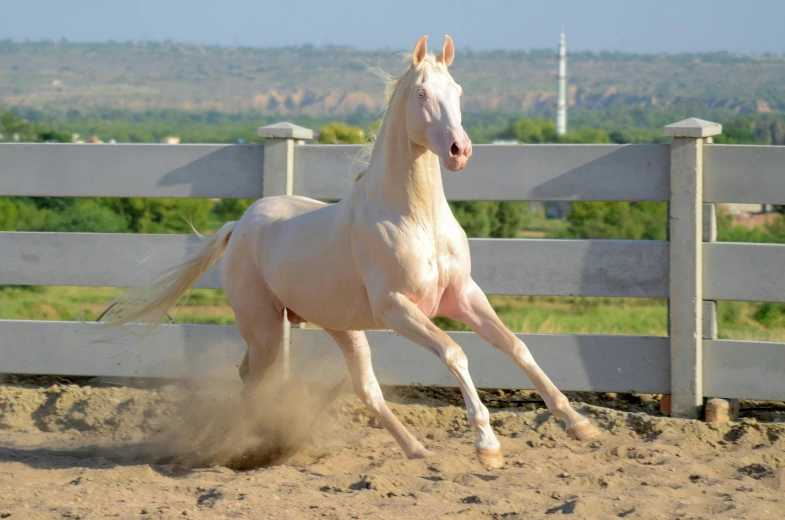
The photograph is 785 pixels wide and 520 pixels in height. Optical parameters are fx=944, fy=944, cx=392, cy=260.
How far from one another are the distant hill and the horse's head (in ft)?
413

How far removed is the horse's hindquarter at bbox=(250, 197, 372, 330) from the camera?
427 cm

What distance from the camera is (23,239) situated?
18.7 ft

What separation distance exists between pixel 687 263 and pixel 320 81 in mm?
168270

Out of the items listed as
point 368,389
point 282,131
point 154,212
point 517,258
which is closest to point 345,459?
point 368,389

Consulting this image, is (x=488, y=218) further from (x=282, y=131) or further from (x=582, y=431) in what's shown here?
(x=582, y=431)

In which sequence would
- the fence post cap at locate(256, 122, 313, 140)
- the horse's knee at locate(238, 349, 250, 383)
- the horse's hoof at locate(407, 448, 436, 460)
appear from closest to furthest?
the horse's hoof at locate(407, 448, 436, 460)
the horse's knee at locate(238, 349, 250, 383)
the fence post cap at locate(256, 122, 313, 140)

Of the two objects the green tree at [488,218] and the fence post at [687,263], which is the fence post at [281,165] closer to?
the fence post at [687,263]

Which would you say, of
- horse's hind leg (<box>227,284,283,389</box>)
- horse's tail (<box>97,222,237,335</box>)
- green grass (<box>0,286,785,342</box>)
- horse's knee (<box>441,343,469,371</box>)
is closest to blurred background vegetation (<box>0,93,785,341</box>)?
green grass (<box>0,286,785,342</box>)

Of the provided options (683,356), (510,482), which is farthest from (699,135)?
(510,482)

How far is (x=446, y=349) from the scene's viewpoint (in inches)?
148

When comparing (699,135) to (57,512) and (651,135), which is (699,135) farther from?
(651,135)

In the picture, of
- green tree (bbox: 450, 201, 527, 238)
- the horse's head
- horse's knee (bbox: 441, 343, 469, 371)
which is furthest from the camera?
green tree (bbox: 450, 201, 527, 238)

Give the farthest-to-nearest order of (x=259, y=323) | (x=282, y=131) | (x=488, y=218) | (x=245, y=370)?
(x=488, y=218) < (x=282, y=131) < (x=245, y=370) < (x=259, y=323)

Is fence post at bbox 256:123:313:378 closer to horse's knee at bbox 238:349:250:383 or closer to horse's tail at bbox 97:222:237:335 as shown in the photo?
horse's tail at bbox 97:222:237:335
